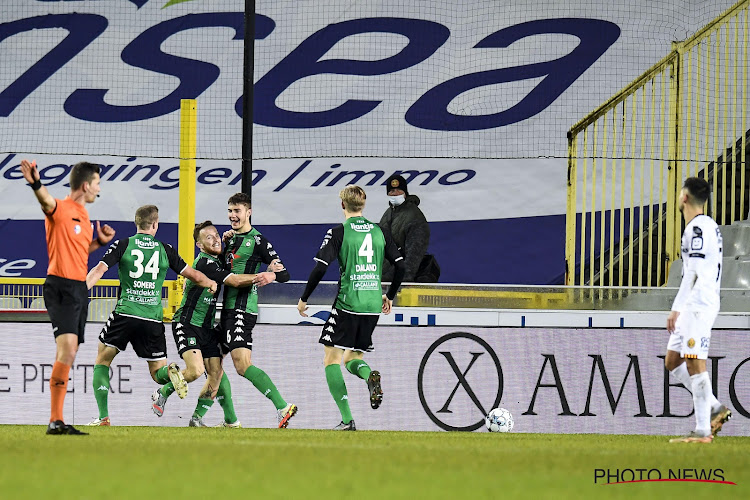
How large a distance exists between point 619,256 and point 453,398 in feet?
10.1

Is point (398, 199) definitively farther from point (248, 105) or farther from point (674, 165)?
point (674, 165)

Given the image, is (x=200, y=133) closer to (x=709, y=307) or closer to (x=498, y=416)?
(x=498, y=416)

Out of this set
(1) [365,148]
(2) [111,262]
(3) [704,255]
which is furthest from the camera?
(1) [365,148]

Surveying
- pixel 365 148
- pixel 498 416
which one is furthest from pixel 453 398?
pixel 365 148

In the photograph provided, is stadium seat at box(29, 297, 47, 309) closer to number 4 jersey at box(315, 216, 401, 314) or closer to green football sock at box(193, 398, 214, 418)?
green football sock at box(193, 398, 214, 418)

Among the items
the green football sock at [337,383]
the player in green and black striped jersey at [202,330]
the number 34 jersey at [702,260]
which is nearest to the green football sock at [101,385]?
the player in green and black striped jersey at [202,330]

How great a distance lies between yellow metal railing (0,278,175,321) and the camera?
30.1 feet

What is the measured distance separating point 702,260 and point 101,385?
433cm

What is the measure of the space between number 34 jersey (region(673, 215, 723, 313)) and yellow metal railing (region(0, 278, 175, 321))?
4321mm

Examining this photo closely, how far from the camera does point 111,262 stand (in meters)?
7.79

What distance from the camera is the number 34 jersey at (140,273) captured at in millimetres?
7941

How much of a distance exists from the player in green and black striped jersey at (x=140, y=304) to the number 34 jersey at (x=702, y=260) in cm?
347

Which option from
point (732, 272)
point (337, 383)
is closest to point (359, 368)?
point (337, 383)

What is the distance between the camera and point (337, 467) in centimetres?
476
